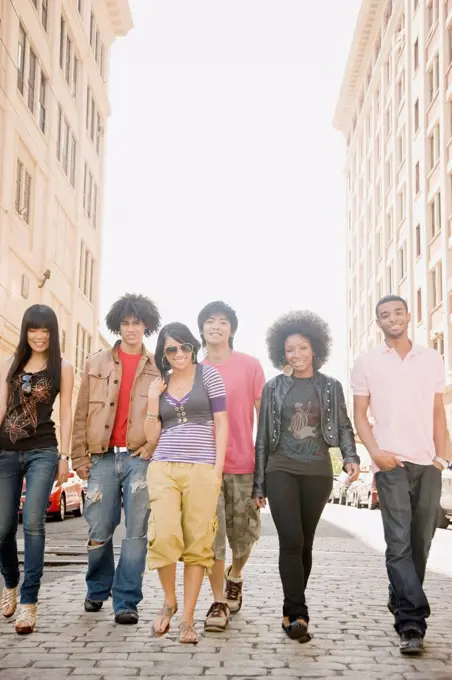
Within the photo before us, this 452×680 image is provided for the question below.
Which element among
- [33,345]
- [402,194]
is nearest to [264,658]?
[33,345]

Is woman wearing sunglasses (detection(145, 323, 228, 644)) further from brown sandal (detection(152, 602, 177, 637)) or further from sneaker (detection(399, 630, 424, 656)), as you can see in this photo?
sneaker (detection(399, 630, 424, 656))

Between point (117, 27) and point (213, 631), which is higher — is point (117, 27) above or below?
above

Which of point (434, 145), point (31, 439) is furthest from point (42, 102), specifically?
point (31, 439)

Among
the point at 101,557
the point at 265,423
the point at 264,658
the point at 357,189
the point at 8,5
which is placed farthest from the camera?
the point at 357,189

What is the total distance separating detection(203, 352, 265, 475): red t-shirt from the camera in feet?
20.6

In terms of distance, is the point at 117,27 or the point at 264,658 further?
the point at 117,27

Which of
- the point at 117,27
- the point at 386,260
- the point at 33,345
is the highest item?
the point at 117,27

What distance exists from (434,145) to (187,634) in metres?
36.8

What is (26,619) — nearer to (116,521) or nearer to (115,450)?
(116,521)

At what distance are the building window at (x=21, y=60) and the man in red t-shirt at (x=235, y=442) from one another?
84.4 ft

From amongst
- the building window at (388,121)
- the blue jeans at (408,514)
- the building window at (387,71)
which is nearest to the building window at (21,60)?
the building window at (388,121)

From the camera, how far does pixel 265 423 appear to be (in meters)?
5.89

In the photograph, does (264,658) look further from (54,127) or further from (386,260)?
(386,260)

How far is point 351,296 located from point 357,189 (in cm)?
769
